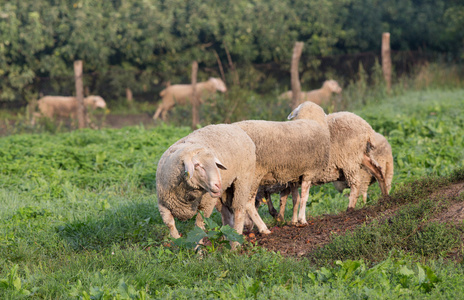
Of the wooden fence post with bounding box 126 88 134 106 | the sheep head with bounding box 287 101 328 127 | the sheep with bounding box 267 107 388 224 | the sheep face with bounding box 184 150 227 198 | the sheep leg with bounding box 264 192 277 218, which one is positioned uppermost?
the sheep head with bounding box 287 101 328 127

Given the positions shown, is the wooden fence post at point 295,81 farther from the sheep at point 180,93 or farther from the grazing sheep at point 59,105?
the grazing sheep at point 59,105

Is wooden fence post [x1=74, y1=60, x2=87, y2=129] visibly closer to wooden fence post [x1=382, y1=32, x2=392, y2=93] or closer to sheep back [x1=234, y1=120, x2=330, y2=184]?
wooden fence post [x1=382, y1=32, x2=392, y2=93]

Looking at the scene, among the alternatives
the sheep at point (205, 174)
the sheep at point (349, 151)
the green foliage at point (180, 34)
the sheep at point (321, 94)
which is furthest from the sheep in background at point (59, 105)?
the sheep at point (205, 174)

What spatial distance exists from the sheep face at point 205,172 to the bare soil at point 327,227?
1102 mm

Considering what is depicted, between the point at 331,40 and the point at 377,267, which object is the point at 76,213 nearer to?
the point at 377,267

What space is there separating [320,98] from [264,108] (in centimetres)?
217

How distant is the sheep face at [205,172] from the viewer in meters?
4.00

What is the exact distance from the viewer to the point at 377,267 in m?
3.85

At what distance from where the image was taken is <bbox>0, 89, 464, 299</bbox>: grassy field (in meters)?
3.73

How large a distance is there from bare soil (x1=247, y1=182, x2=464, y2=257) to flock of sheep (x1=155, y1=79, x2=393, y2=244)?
23cm

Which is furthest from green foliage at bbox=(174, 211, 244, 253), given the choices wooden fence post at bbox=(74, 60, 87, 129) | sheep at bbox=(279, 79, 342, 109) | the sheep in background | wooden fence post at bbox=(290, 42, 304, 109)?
the sheep in background

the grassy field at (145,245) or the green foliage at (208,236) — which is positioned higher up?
the green foliage at (208,236)

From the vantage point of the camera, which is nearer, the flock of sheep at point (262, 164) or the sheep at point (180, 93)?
the flock of sheep at point (262, 164)

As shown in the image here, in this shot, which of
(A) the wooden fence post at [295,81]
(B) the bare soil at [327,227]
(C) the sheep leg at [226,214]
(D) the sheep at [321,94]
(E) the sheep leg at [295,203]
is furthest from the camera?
(D) the sheep at [321,94]
